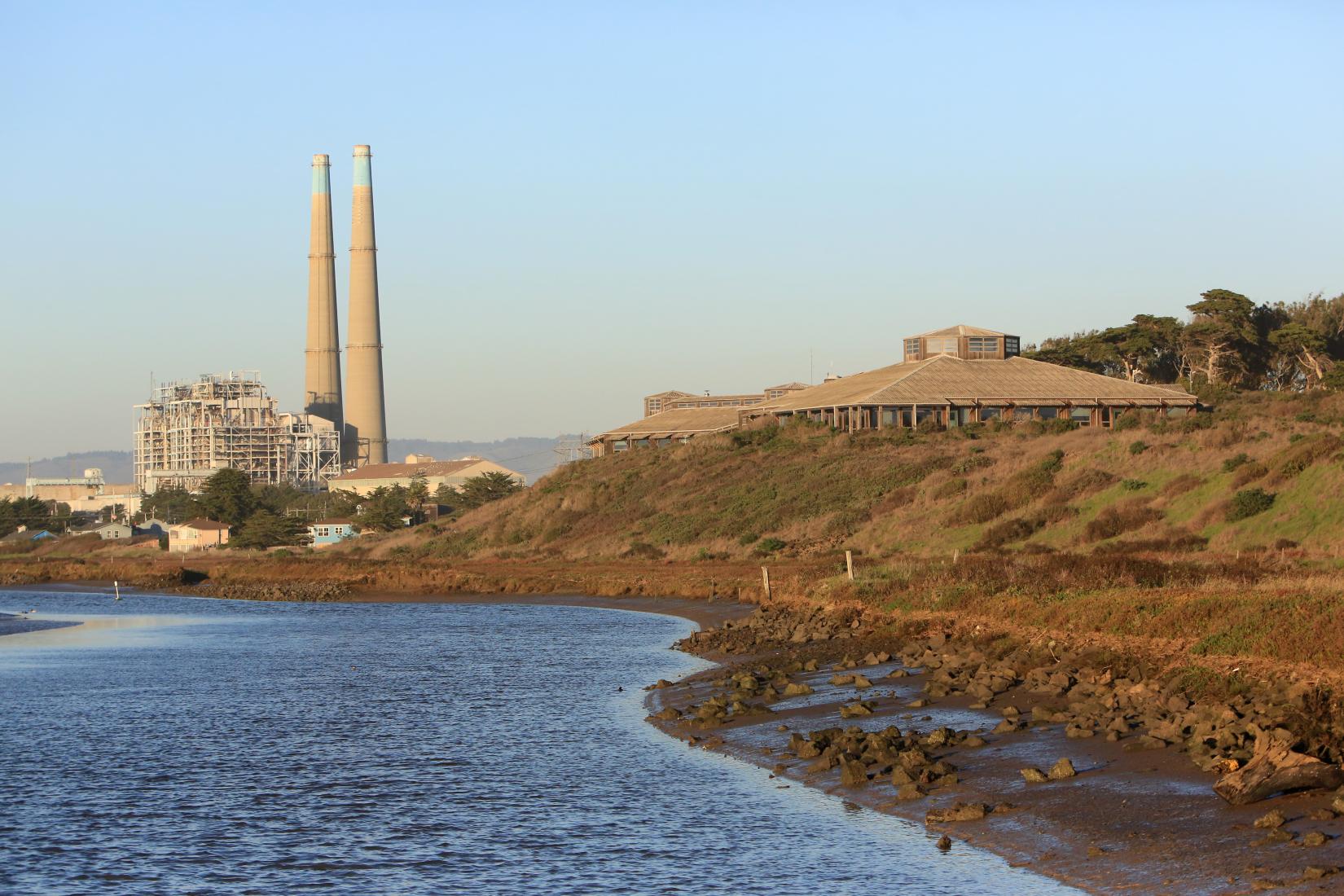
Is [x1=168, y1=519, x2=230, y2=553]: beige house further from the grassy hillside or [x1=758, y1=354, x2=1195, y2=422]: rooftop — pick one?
[x1=758, y1=354, x2=1195, y2=422]: rooftop

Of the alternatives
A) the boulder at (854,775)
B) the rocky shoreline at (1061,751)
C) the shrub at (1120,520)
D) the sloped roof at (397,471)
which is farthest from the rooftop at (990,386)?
the sloped roof at (397,471)

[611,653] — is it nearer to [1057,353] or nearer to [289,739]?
[289,739]

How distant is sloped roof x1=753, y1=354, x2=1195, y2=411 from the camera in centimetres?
9969

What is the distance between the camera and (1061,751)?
24.0 meters

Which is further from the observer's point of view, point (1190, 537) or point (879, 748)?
point (1190, 537)

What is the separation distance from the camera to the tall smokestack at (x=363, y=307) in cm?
17400

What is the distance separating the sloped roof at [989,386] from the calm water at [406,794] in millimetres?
59043

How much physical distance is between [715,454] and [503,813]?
80.9 metres

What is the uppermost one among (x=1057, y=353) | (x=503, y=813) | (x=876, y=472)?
(x=1057, y=353)

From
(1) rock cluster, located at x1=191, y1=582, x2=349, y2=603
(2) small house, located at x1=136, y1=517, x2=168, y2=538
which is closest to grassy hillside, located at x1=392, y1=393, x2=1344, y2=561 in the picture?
(1) rock cluster, located at x1=191, y1=582, x2=349, y2=603

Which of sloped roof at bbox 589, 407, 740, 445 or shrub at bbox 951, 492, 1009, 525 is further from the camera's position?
sloped roof at bbox 589, 407, 740, 445

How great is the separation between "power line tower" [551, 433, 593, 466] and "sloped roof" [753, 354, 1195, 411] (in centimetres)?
4151

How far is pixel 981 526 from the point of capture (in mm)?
65938

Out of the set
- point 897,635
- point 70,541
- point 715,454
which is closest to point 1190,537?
point 897,635
